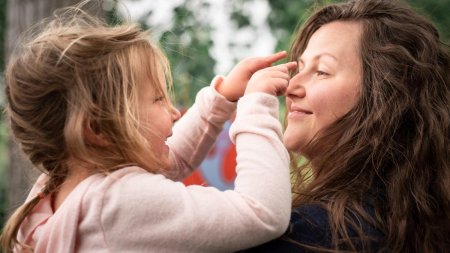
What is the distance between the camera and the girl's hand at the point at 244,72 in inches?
82.4

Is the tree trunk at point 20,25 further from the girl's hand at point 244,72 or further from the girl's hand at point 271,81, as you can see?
the girl's hand at point 271,81

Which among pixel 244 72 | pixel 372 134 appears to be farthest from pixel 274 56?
pixel 372 134

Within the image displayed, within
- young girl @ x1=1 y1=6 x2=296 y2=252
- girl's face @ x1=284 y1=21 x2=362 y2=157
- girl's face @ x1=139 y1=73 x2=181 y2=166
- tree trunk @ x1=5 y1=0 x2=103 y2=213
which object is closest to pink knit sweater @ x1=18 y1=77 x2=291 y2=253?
young girl @ x1=1 y1=6 x2=296 y2=252

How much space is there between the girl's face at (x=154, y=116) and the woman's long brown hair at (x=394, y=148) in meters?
0.41

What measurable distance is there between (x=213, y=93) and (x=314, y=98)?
339 mm

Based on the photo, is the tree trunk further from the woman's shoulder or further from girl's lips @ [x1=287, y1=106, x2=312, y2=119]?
the woman's shoulder

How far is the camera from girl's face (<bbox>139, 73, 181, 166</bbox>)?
1.83 metres

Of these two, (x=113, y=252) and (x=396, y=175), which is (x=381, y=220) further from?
(x=113, y=252)

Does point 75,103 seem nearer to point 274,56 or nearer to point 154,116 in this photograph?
point 154,116

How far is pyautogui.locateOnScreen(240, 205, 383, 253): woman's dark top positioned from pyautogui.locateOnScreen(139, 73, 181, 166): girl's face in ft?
1.23

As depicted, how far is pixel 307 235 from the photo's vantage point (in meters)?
1.76

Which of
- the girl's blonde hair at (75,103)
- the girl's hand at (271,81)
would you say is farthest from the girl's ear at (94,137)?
the girl's hand at (271,81)

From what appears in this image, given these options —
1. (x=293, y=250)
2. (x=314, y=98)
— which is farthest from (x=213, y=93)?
(x=293, y=250)

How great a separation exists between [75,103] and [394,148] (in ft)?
2.88
